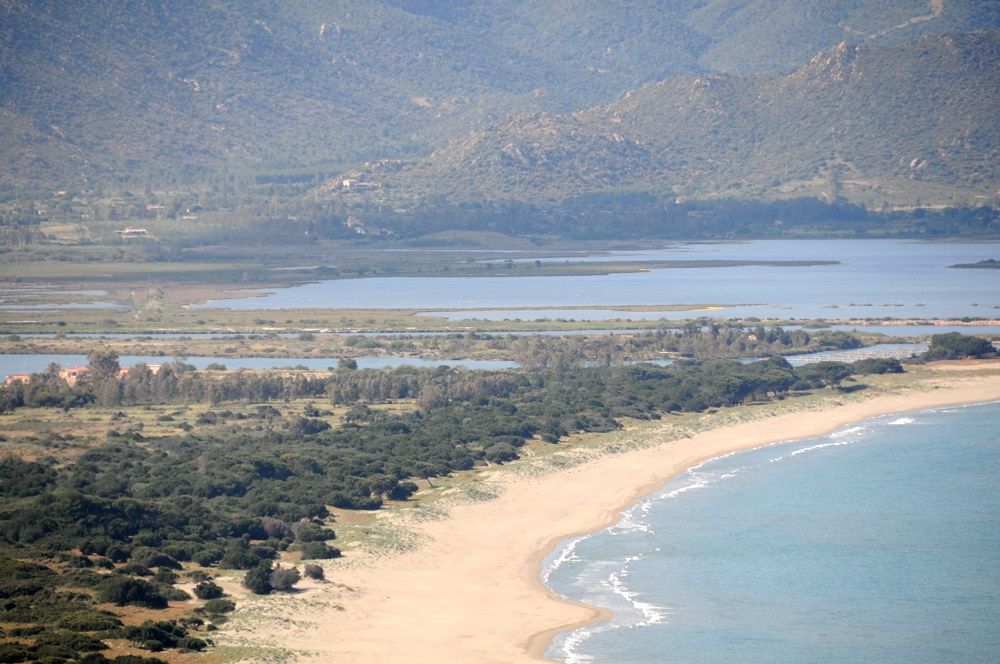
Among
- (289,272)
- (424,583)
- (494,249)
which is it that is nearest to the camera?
(424,583)

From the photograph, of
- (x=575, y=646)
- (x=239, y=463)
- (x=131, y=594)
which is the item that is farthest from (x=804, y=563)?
(x=239, y=463)

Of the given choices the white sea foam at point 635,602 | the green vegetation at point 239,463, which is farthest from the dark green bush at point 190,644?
the white sea foam at point 635,602

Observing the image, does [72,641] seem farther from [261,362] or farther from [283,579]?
[261,362]

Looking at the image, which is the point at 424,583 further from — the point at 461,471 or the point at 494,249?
the point at 494,249

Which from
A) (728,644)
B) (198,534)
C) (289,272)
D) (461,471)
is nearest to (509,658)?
(728,644)

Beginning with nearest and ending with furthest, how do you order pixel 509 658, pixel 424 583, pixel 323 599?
pixel 509 658 → pixel 323 599 → pixel 424 583

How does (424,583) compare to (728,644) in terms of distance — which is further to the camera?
(424,583)
